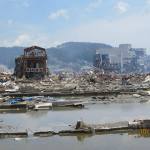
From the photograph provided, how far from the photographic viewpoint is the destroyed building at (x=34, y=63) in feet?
300

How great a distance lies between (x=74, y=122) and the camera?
119 feet

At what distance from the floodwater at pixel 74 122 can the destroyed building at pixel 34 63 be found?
4213cm

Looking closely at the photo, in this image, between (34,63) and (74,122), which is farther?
(34,63)

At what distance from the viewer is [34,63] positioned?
91.8 meters

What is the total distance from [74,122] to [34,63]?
56.5 meters

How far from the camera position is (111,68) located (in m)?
184

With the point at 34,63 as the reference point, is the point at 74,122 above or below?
below

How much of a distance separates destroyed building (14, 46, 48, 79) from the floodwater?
4213cm

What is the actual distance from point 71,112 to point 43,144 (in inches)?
646

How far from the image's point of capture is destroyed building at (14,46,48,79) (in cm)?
9138

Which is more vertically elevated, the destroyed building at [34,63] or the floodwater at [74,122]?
the destroyed building at [34,63]

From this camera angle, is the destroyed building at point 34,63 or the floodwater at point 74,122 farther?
the destroyed building at point 34,63

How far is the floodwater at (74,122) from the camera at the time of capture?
27.1 metres

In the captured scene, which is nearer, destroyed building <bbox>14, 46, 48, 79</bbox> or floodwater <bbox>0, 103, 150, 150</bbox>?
floodwater <bbox>0, 103, 150, 150</bbox>
